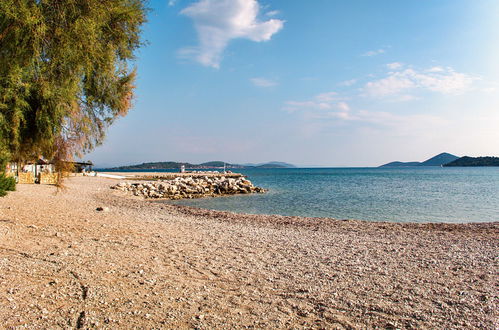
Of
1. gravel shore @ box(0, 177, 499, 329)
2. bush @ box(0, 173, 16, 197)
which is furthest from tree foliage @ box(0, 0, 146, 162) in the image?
bush @ box(0, 173, 16, 197)

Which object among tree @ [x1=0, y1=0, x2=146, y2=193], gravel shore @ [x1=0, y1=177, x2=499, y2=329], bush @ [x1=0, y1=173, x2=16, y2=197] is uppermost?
tree @ [x1=0, y1=0, x2=146, y2=193]

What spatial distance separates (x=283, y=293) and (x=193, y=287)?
54.9 inches

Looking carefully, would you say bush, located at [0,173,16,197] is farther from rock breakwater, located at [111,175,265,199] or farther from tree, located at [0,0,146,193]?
rock breakwater, located at [111,175,265,199]

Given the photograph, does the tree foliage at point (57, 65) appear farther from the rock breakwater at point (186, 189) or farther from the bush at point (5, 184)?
the rock breakwater at point (186, 189)

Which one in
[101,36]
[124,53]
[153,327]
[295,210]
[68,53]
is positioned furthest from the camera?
[295,210]

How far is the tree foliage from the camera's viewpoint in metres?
6.05

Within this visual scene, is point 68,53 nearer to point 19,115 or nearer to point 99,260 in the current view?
point 19,115

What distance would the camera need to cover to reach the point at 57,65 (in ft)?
23.1

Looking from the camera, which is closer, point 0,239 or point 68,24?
point 68,24

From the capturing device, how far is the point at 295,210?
21.5 m

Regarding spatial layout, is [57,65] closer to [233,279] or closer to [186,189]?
[233,279]

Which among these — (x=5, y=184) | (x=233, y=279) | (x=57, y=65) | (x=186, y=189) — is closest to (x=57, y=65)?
(x=57, y=65)

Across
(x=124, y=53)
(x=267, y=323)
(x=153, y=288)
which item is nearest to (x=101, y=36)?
(x=124, y=53)

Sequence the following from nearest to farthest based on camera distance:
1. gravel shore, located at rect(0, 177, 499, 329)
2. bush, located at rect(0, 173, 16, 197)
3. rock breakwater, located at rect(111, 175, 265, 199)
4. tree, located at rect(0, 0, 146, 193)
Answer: gravel shore, located at rect(0, 177, 499, 329)
tree, located at rect(0, 0, 146, 193)
bush, located at rect(0, 173, 16, 197)
rock breakwater, located at rect(111, 175, 265, 199)
